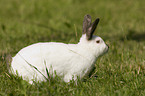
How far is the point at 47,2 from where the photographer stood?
28.8ft

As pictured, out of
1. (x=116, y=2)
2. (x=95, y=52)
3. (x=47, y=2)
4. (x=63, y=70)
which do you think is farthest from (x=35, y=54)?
(x=116, y=2)

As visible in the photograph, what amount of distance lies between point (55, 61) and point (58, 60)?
39mm

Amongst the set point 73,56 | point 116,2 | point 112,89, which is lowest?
point 112,89

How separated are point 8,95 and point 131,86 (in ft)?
4.74

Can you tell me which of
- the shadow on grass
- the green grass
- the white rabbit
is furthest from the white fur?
the shadow on grass

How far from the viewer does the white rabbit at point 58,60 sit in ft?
8.71

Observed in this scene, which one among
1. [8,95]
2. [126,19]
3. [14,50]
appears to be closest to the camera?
[8,95]

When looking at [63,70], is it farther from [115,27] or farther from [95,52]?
[115,27]

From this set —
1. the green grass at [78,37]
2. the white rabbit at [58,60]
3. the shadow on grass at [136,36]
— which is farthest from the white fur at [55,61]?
the shadow on grass at [136,36]

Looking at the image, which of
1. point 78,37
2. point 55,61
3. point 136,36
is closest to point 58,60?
point 55,61

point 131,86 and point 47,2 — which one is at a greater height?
point 47,2

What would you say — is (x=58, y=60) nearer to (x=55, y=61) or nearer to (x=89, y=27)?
(x=55, y=61)

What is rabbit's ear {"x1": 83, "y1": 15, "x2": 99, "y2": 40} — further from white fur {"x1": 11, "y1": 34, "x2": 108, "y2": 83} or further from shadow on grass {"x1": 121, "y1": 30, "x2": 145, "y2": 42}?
shadow on grass {"x1": 121, "y1": 30, "x2": 145, "y2": 42}

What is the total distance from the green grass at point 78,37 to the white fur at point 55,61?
117 millimetres
